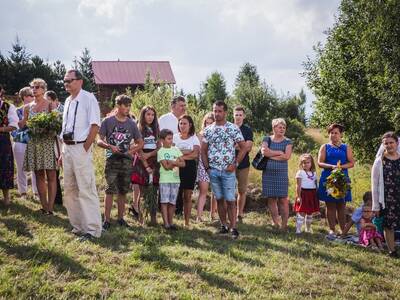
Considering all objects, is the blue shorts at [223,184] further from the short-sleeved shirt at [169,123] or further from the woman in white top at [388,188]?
the woman in white top at [388,188]

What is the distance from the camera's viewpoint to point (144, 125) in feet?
27.0

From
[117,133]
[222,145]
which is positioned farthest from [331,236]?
[117,133]

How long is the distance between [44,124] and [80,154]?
59.0 inches

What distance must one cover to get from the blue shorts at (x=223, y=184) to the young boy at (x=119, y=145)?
130 cm

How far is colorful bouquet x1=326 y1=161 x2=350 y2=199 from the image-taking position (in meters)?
8.17

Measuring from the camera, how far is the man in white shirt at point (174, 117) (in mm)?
8727

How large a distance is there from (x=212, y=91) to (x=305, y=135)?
2105 cm

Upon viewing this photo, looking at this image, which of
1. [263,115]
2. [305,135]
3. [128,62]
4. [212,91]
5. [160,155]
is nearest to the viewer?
[160,155]

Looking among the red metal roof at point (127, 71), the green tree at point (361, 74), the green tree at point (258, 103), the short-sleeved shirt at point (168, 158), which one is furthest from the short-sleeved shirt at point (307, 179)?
the red metal roof at point (127, 71)

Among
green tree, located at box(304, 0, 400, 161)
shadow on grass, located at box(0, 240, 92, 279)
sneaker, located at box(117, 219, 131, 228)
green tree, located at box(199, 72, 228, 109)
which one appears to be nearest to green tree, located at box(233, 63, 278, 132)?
green tree, located at box(304, 0, 400, 161)

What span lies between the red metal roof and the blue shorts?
40.6 metres

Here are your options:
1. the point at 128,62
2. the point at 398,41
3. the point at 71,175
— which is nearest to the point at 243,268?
the point at 71,175

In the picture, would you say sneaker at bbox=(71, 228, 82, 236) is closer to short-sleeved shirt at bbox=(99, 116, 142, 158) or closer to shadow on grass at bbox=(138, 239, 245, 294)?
shadow on grass at bbox=(138, 239, 245, 294)

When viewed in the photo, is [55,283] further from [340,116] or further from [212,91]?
[212,91]
